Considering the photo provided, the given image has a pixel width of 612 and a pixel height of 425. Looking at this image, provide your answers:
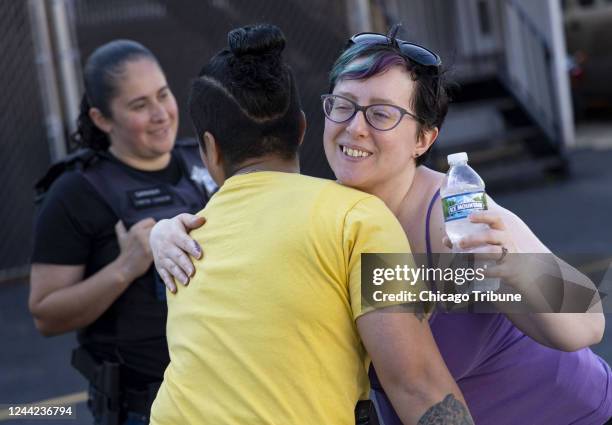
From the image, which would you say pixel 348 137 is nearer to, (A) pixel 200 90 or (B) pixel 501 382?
(A) pixel 200 90

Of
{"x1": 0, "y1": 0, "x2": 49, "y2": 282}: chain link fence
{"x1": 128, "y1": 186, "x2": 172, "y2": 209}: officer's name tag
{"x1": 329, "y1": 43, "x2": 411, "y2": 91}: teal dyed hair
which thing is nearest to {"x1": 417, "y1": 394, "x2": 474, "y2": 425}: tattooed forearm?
{"x1": 329, "y1": 43, "x2": 411, "y2": 91}: teal dyed hair

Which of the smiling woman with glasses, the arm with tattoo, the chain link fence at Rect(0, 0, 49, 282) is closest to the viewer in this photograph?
the arm with tattoo

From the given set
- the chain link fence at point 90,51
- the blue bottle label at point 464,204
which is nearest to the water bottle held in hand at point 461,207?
the blue bottle label at point 464,204

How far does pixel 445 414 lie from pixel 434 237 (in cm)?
44

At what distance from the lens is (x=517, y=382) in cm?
250

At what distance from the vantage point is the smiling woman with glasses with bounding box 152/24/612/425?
2.29m

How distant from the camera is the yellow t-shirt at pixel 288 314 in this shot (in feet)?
6.79

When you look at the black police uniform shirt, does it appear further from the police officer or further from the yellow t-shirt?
the yellow t-shirt

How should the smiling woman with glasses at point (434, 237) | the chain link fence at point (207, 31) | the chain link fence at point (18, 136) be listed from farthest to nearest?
1. the chain link fence at point (207, 31)
2. the chain link fence at point (18, 136)
3. the smiling woman with glasses at point (434, 237)

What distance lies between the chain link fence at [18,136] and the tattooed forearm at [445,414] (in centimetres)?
819

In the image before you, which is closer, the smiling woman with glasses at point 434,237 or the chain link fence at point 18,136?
the smiling woman with glasses at point 434,237

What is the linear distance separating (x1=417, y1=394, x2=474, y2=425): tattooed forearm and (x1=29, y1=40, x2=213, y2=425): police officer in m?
1.49

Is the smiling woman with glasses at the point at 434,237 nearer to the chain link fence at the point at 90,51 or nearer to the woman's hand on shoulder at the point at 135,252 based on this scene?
the woman's hand on shoulder at the point at 135,252

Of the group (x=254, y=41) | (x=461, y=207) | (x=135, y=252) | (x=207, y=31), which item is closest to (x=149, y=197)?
(x=135, y=252)
